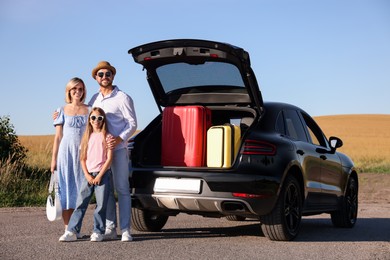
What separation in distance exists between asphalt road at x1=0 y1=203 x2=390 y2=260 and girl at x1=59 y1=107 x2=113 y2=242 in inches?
7.5

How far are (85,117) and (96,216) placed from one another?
1.20 metres

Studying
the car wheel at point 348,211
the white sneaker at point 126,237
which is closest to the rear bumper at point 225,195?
the white sneaker at point 126,237

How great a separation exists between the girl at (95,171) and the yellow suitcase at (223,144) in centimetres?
116

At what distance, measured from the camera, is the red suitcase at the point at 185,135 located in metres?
8.53

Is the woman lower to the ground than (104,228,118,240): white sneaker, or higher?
higher

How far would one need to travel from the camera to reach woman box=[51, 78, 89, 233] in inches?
339

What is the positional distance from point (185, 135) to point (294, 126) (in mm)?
1624

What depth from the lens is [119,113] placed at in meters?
8.46

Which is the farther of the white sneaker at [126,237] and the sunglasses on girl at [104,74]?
the sunglasses on girl at [104,74]

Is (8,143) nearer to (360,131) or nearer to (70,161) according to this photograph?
(70,161)

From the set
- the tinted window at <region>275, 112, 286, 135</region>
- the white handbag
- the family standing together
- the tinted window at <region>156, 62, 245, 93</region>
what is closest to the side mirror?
the tinted window at <region>275, 112, 286, 135</region>

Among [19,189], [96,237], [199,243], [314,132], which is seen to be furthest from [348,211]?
[19,189]

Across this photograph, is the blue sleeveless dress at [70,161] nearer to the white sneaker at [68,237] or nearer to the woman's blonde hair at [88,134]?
the woman's blonde hair at [88,134]

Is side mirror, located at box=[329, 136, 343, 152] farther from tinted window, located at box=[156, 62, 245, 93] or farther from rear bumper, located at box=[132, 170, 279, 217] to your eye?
rear bumper, located at box=[132, 170, 279, 217]
